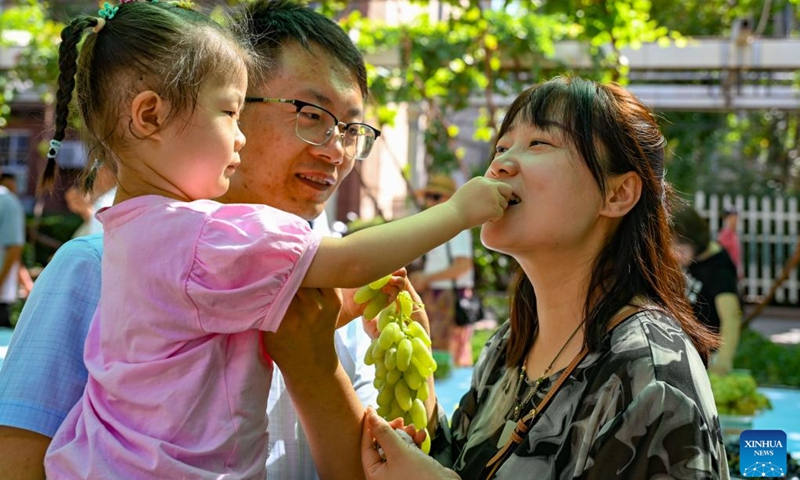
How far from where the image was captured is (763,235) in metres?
16.5

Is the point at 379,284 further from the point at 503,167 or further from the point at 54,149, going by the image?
the point at 54,149

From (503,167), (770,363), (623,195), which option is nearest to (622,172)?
(623,195)

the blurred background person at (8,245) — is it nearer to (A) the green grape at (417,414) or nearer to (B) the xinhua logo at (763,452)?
(A) the green grape at (417,414)

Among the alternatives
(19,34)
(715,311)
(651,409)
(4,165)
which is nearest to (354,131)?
(651,409)

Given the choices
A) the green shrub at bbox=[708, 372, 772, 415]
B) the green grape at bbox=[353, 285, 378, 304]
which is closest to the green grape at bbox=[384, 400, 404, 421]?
the green grape at bbox=[353, 285, 378, 304]

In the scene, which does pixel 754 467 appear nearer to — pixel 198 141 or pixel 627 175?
pixel 627 175

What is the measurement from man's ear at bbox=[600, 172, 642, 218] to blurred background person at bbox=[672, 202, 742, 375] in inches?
138

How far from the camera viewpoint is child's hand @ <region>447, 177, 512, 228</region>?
5.13 feet

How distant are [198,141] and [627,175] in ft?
2.89

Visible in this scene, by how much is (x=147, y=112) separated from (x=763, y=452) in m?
1.69

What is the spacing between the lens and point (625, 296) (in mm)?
1660

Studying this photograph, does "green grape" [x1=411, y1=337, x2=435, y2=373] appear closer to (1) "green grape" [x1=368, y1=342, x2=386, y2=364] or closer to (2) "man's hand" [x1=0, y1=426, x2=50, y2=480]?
(1) "green grape" [x1=368, y1=342, x2=386, y2=364]

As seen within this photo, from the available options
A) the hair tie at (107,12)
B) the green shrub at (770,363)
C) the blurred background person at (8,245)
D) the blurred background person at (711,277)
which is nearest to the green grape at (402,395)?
the hair tie at (107,12)

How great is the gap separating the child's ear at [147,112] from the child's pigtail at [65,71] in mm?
205
